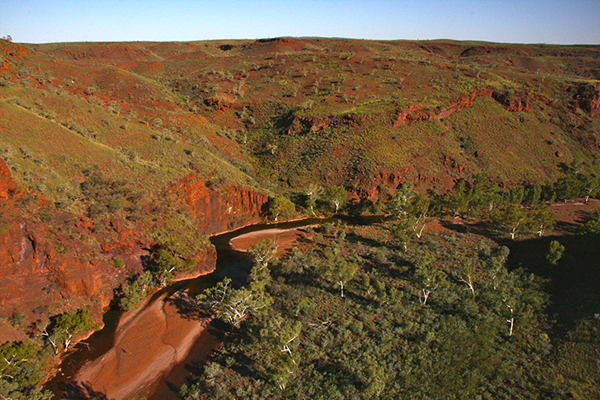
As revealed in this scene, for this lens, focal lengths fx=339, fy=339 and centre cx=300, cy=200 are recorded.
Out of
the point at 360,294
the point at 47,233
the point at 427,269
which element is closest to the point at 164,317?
the point at 47,233

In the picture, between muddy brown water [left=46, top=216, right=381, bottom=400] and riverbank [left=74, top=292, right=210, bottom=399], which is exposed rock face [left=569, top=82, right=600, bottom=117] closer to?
muddy brown water [left=46, top=216, right=381, bottom=400]

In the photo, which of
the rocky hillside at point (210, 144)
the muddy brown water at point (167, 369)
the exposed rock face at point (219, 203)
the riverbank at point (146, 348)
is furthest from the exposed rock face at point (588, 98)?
the riverbank at point (146, 348)

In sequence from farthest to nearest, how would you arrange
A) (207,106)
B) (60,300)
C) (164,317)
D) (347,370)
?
(207,106) → (164,317) → (60,300) → (347,370)

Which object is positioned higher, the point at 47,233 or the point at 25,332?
the point at 47,233

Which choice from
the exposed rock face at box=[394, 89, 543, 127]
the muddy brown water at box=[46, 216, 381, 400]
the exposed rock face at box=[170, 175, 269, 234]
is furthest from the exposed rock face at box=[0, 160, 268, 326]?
the exposed rock face at box=[394, 89, 543, 127]

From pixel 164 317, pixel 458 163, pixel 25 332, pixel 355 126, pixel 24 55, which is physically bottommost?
pixel 164 317

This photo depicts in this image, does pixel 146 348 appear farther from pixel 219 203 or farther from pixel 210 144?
pixel 210 144

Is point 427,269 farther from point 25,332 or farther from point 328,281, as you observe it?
point 25,332
